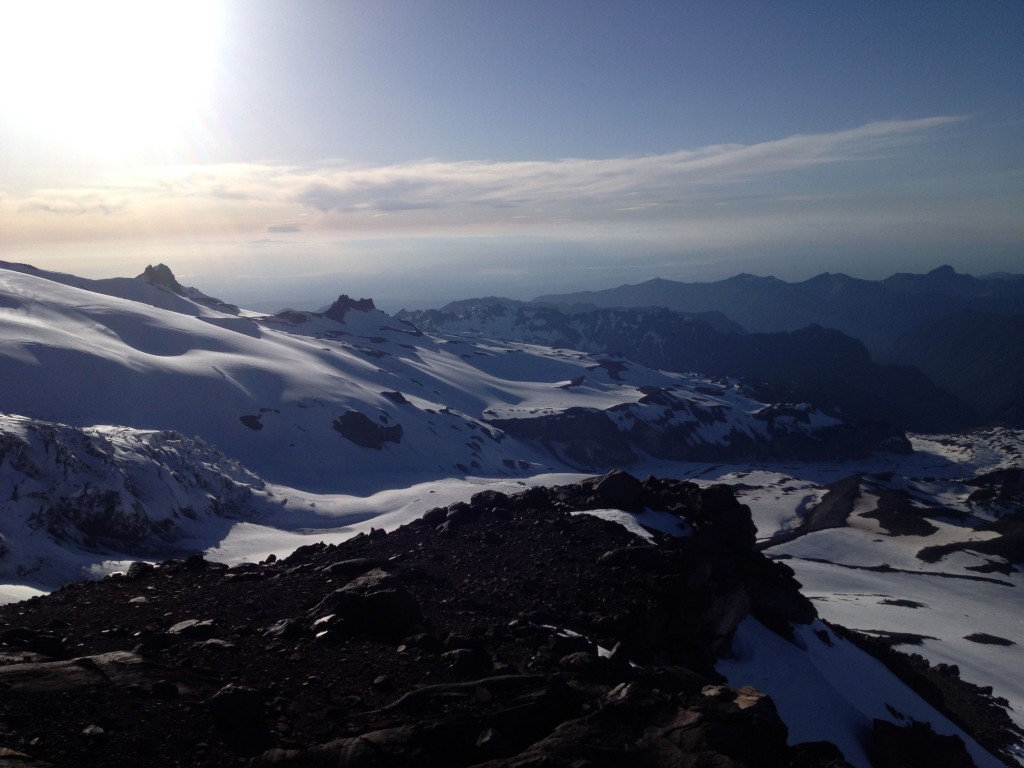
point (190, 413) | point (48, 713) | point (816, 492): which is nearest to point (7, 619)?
point (48, 713)

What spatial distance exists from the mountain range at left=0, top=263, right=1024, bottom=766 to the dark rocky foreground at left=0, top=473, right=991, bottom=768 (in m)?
0.06

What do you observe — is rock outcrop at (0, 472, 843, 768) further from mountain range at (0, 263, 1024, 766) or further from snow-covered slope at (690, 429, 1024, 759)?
snow-covered slope at (690, 429, 1024, 759)

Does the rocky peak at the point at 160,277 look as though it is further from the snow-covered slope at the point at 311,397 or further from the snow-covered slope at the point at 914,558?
the snow-covered slope at the point at 914,558

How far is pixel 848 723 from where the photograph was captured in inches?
845

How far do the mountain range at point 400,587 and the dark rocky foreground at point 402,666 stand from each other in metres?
→ 0.06

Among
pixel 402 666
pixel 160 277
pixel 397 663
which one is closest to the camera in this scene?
pixel 402 666

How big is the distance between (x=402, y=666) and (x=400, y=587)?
4.15 m

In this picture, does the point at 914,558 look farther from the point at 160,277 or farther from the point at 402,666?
the point at 160,277

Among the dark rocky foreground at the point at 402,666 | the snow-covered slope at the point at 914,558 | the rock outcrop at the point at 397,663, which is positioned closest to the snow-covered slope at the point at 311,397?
the snow-covered slope at the point at 914,558

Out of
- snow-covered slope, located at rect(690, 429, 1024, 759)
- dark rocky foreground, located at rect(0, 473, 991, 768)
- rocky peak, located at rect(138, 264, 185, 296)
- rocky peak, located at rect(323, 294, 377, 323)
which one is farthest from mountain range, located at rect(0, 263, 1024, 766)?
rocky peak, located at rect(323, 294, 377, 323)

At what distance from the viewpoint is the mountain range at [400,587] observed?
372 inches

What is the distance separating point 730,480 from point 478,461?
52.5 m

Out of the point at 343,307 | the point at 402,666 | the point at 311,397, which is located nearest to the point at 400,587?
the point at 402,666

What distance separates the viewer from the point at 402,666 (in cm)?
1162
